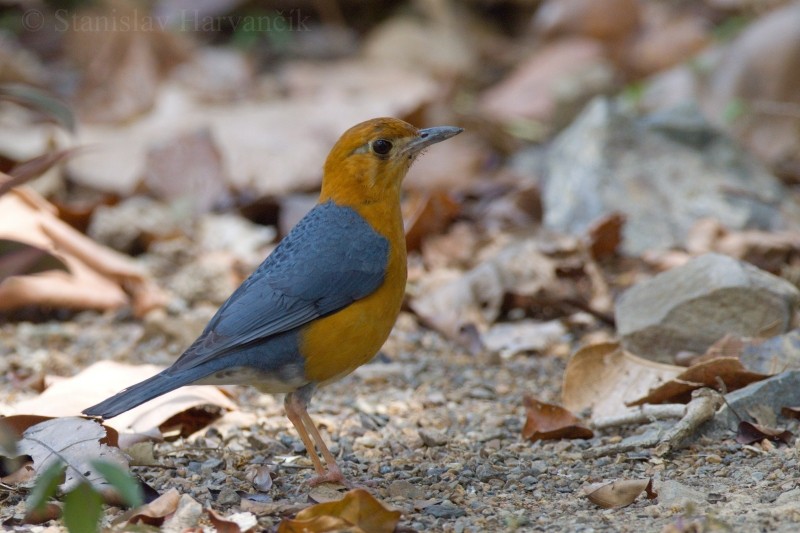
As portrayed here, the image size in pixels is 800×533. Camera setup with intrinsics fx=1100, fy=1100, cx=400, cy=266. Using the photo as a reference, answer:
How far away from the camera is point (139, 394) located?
13.5 ft

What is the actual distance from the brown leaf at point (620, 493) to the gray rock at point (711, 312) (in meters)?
1.48

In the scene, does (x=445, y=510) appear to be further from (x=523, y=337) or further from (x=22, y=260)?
(x=523, y=337)

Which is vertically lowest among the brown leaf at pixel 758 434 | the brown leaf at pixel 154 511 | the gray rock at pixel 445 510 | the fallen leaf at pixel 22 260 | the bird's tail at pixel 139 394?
the brown leaf at pixel 758 434

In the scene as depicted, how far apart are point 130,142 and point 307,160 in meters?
1.75

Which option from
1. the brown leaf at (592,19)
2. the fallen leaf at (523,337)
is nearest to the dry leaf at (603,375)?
the fallen leaf at (523,337)

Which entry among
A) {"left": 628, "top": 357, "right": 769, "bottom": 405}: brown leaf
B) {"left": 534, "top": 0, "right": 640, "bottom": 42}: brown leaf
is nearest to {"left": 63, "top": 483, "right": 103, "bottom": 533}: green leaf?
{"left": 628, "top": 357, "right": 769, "bottom": 405}: brown leaf

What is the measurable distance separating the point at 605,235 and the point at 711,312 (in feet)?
5.78

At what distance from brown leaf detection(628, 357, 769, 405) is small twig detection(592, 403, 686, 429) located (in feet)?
0.22

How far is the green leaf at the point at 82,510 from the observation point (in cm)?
303

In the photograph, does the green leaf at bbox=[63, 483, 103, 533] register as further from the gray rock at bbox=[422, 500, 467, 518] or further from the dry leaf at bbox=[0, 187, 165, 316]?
the dry leaf at bbox=[0, 187, 165, 316]

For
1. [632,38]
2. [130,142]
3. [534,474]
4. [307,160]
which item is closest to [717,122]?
[632,38]

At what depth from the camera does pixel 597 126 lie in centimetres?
795

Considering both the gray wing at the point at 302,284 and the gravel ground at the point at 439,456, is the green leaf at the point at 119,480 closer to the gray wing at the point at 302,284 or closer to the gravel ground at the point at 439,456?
the gravel ground at the point at 439,456

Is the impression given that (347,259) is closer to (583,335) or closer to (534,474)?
(534,474)
